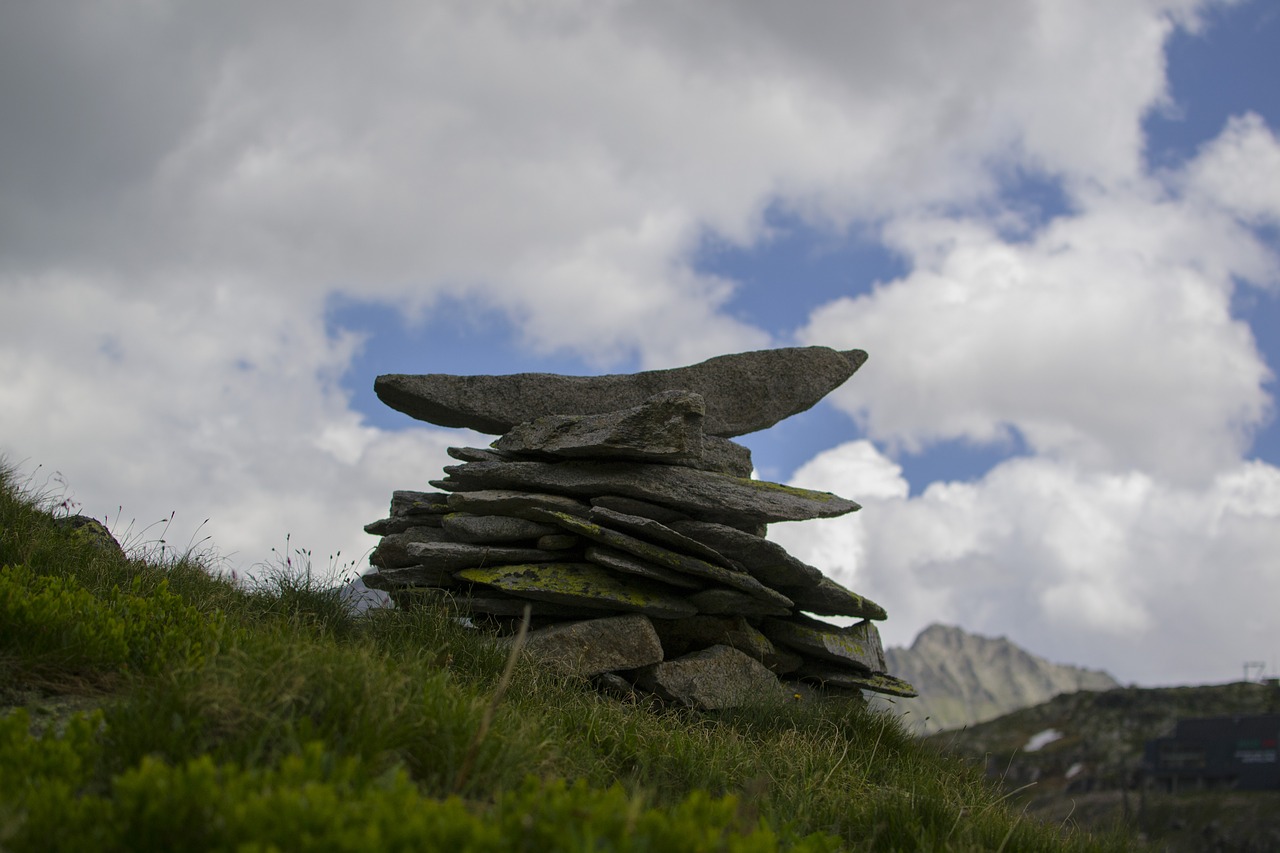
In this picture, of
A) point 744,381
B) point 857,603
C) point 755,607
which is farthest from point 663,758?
point 744,381

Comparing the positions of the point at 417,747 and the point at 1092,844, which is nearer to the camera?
the point at 417,747

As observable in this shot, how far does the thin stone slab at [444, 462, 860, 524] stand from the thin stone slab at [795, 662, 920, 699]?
183 centimetres

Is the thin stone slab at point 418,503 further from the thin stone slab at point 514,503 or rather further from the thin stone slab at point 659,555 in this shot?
the thin stone slab at point 659,555

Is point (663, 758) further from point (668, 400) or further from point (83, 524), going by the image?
point (83, 524)

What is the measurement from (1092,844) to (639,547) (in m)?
4.61

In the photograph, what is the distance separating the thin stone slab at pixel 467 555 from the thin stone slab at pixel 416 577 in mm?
162

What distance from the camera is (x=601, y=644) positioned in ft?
30.0

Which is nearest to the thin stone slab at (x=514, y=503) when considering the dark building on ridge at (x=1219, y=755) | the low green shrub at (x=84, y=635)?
the low green shrub at (x=84, y=635)

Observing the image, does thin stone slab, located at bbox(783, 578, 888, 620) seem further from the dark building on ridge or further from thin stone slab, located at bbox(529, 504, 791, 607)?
the dark building on ridge

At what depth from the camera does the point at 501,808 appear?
3652 mm

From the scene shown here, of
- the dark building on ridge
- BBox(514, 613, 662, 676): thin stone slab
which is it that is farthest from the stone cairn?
the dark building on ridge

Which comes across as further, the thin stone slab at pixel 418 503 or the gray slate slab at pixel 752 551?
the thin stone slab at pixel 418 503

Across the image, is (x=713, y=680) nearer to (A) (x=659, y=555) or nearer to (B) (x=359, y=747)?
(A) (x=659, y=555)

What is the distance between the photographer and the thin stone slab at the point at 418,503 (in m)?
10.9
